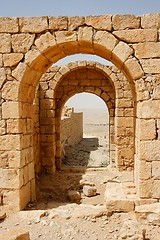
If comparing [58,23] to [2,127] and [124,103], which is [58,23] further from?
[124,103]

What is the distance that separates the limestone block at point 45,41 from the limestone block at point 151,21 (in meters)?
1.86

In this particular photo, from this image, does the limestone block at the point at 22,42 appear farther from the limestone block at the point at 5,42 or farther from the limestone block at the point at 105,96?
the limestone block at the point at 105,96

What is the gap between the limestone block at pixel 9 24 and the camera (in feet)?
16.8

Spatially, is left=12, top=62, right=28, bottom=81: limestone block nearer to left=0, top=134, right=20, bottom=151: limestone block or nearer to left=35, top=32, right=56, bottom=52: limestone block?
left=35, top=32, right=56, bottom=52: limestone block

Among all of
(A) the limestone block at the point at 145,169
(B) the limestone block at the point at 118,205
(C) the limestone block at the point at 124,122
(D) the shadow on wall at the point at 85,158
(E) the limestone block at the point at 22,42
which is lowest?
(D) the shadow on wall at the point at 85,158

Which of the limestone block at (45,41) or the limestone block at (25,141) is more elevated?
the limestone block at (45,41)

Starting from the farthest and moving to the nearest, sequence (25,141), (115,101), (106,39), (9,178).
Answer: (115,101) < (25,141) < (9,178) < (106,39)

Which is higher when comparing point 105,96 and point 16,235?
point 105,96

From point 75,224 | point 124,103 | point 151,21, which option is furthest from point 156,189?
point 124,103

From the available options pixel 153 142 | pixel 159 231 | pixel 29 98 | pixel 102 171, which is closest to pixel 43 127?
pixel 102 171

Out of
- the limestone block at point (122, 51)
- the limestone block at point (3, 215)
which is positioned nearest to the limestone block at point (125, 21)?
the limestone block at point (122, 51)

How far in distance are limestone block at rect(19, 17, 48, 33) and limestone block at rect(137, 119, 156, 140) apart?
2.81 m

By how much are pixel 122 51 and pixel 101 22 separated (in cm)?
72

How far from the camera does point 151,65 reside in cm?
491
